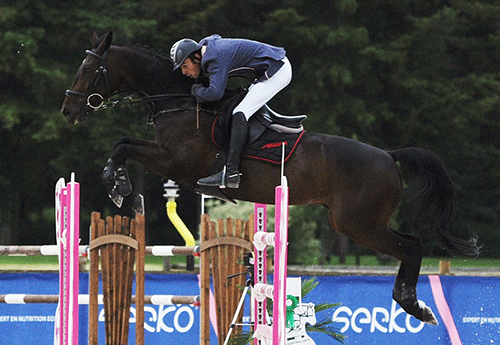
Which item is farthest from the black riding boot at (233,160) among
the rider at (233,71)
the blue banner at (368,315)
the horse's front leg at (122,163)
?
the blue banner at (368,315)

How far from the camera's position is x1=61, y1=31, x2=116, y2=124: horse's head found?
18.2ft

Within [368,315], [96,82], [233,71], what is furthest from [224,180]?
[368,315]

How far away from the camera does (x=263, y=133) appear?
543 cm

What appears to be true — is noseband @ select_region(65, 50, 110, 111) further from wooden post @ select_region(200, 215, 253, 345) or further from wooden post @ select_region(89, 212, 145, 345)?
wooden post @ select_region(200, 215, 253, 345)

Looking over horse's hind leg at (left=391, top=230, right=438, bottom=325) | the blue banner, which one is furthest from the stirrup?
the blue banner

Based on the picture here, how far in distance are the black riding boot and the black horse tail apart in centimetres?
134

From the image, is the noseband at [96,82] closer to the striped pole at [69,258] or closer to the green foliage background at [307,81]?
the striped pole at [69,258]

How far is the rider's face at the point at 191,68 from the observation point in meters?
5.43

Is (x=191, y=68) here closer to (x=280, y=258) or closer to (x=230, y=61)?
(x=230, y=61)

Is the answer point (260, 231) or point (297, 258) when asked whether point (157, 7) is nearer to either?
point (297, 258)

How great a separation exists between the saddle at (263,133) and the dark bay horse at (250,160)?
5 cm

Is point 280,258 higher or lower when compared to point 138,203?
lower

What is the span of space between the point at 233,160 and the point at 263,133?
1.10 feet

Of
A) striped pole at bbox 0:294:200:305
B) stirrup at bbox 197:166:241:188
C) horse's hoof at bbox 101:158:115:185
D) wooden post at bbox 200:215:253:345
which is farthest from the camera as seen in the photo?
striped pole at bbox 0:294:200:305
